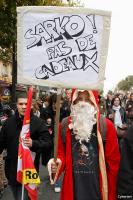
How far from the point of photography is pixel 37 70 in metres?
4.64

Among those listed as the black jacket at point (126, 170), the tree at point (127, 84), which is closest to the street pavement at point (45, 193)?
the black jacket at point (126, 170)

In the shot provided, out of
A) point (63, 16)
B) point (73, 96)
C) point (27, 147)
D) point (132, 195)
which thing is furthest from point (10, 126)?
point (132, 195)

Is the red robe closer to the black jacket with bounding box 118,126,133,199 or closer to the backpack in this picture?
the backpack

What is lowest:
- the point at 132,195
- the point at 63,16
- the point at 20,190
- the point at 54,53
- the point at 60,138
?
the point at 20,190

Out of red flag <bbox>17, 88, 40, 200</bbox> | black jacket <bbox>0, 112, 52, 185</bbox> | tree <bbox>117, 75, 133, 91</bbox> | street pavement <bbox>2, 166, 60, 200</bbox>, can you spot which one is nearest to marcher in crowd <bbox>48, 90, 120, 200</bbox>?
red flag <bbox>17, 88, 40, 200</bbox>

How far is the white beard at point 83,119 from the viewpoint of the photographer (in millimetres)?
4562

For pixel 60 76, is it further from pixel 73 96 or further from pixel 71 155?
pixel 71 155

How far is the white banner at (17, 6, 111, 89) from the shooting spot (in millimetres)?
4496

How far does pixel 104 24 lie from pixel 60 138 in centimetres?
113

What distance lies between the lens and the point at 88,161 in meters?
4.52

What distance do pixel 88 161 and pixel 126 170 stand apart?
1.99 ft

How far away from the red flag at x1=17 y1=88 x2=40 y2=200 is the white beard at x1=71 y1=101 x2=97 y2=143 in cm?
63

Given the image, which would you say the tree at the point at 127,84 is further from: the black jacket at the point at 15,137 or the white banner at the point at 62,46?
the white banner at the point at 62,46

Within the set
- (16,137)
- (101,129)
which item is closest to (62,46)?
(101,129)
